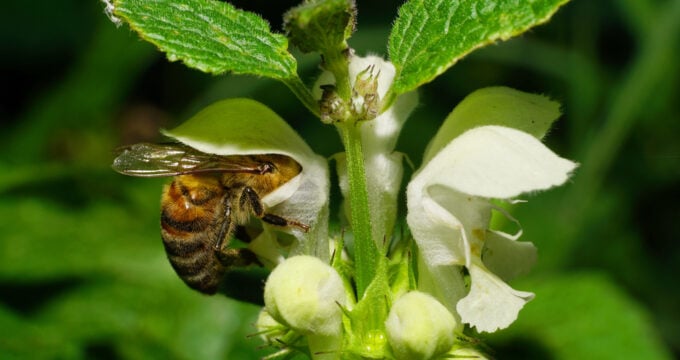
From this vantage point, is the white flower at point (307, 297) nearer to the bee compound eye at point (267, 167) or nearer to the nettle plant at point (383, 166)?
the nettle plant at point (383, 166)

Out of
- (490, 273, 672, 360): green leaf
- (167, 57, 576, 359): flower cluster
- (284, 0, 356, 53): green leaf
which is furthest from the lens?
(490, 273, 672, 360): green leaf

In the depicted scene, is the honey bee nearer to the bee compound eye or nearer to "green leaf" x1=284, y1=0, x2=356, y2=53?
the bee compound eye

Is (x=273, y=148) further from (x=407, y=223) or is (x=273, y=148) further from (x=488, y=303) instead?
(x=488, y=303)

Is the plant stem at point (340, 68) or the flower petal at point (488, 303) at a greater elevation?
the plant stem at point (340, 68)

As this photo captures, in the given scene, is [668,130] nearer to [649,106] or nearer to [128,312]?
[649,106]

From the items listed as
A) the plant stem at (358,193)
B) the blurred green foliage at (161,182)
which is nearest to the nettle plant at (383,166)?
the plant stem at (358,193)

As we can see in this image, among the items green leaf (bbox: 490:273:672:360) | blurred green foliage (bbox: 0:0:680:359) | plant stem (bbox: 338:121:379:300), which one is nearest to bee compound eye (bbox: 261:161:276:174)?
plant stem (bbox: 338:121:379:300)

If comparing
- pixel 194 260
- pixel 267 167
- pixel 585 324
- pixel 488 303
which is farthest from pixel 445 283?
pixel 585 324

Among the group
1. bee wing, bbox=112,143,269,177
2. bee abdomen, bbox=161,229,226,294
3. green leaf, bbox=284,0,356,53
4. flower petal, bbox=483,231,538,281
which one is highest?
green leaf, bbox=284,0,356,53
